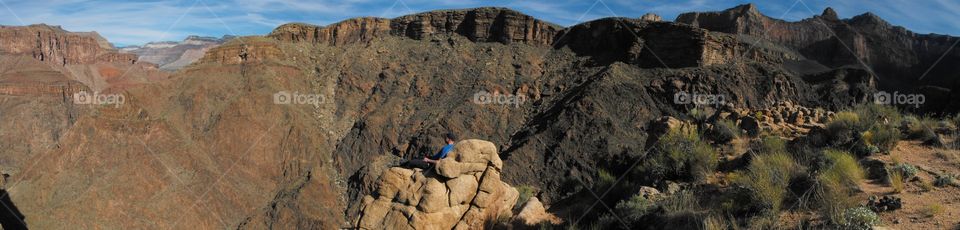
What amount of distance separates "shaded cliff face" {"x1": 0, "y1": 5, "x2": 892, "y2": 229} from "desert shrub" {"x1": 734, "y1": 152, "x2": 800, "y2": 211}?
75.7 feet

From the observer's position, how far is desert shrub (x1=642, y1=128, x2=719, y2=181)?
10.9m

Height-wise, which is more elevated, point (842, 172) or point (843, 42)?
point (843, 42)

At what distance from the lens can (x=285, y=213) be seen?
3725 cm

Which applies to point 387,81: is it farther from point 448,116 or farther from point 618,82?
point 618,82

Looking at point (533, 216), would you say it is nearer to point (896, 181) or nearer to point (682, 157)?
point (682, 157)

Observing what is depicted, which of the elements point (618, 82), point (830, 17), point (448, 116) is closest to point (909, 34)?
point (830, 17)

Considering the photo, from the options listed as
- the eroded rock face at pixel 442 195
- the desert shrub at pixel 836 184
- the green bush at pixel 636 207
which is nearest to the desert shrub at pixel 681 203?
the green bush at pixel 636 207

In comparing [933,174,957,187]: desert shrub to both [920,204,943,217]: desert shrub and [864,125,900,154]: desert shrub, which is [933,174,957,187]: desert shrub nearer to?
[920,204,943,217]: desert shrub

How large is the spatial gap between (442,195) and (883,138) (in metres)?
7.48

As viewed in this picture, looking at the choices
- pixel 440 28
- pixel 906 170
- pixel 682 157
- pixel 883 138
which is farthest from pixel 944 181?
pixel 440 28

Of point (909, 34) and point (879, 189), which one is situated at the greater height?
point (909, 34)

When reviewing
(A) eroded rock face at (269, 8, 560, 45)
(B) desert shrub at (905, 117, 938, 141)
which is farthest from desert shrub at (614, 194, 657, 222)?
(A) eroded rock face at (269, 8, 560, 45)

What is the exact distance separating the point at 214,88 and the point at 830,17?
91.2m

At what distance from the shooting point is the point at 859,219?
268 inches
